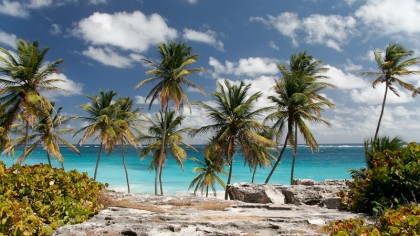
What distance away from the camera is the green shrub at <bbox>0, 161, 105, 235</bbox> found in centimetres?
460

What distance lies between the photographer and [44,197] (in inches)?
229

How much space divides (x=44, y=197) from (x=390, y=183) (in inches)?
276

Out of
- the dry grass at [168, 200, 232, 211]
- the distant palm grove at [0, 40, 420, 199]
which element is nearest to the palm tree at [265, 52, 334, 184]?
the distant palm grove at [0, 40, 420, 199]

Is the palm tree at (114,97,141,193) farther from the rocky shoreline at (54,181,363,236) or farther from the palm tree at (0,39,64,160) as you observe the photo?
the rocky shoreline at (54,181,363,236)

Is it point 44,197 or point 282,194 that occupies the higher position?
point 44,197

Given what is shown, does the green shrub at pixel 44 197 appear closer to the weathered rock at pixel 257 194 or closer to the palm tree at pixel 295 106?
the weathered rock at pixel 257 194

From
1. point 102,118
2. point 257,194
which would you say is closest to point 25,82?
point 102,118

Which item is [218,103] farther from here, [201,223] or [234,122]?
[201,223]

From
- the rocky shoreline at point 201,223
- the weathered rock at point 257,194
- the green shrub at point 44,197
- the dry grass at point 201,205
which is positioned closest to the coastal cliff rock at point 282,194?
the weathered rock at point 257,194

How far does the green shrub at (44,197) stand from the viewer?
460 centimetres

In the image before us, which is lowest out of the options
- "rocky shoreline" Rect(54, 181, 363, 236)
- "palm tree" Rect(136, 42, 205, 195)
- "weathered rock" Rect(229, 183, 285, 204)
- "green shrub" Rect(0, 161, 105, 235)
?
"weathered rock" Rect(229, 183, 285, 204)

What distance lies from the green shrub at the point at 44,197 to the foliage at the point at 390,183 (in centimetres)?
574

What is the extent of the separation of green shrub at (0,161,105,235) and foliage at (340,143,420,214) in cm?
574

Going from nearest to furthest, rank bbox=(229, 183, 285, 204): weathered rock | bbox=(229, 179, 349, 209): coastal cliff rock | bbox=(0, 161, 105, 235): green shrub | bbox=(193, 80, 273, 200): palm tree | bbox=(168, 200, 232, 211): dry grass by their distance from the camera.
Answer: bbox=(0, 161, 105, 235): green shrub
bbox=(168, 200, 232, 211): dry grass
bbox=(229, 179, 349, 209): coastal cliff rock
bbox=(229, 183, 285, 204): weathered rock
bbox=(193, 80, 273, 200): palm tree
